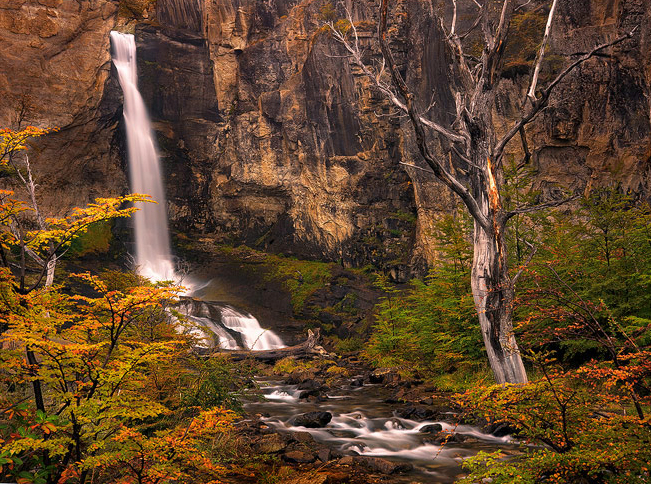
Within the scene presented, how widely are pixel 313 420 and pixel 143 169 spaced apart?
31.4 metres

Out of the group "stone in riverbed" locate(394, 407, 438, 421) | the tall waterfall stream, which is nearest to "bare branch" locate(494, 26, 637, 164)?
the tall waterfall stream

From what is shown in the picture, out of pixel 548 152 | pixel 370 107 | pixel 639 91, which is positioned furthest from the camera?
pixel 370 107

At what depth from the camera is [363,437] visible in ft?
28.3

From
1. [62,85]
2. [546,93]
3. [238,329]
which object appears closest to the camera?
[546,93]

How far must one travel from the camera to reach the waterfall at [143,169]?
3419cm

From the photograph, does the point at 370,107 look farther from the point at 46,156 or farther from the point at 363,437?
the point at 363,437

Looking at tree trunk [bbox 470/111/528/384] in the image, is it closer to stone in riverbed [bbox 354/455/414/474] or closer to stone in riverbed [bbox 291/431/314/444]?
stone in riverbed [bbox 354/455/414/474]

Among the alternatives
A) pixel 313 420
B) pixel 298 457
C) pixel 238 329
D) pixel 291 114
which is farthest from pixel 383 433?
pixel 291 114

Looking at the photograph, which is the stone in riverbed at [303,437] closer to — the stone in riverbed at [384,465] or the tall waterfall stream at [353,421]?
the tall waterfall stream at [353,421]

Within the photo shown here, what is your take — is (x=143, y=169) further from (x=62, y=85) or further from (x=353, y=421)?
(x=353, y=421)

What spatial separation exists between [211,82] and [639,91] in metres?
30.6

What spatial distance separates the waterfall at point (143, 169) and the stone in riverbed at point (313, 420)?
26.3 m

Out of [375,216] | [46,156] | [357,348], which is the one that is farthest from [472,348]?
[46,156]

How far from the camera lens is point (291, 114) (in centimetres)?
3400
